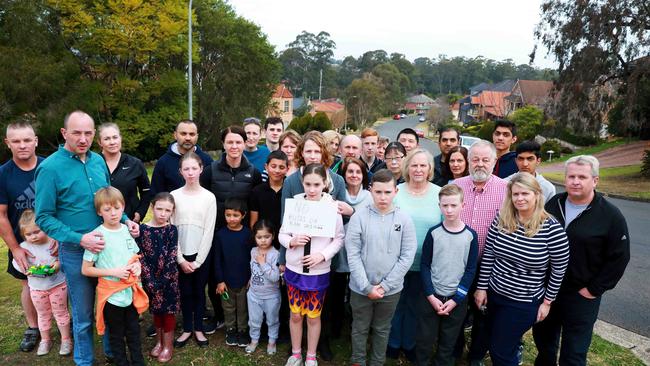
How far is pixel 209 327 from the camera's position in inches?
187

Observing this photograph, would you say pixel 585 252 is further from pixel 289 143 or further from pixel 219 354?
pixel 219 354

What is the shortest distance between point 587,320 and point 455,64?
5630 inches

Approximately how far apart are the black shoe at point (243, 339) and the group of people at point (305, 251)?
0.06 feet

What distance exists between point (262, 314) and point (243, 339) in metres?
0.39

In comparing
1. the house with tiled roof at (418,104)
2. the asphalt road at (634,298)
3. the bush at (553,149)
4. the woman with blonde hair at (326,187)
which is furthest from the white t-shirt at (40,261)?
the house with tiled roof at (418,104)

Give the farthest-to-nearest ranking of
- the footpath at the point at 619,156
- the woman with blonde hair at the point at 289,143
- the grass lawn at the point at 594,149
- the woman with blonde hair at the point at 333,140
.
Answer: the grass lawn at the point at 594,149, the footpath at the point at 619,156, the woman with blonde hair at the point at 333,140, the woman with blonde hair at the point at 289,143

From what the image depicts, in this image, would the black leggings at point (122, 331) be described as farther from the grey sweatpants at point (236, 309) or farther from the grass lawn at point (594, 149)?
the grass lawn at point (594, 149)

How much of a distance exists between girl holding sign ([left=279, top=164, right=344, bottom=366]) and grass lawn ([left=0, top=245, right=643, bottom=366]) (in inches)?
16.6

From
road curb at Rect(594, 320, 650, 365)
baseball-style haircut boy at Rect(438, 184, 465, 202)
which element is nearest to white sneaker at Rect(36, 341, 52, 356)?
baseball-style haircut boy at Rect(438, 184, 465, 202)

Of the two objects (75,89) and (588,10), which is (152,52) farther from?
(588,10)

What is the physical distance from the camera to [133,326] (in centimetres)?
381

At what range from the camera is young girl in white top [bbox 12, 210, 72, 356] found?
398cm

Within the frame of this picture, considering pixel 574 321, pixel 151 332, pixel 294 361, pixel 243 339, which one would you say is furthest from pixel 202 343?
pixel 574 321

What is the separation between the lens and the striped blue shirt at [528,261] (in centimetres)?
335
